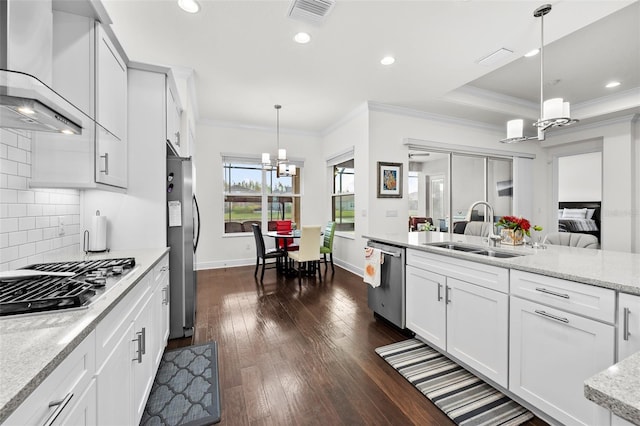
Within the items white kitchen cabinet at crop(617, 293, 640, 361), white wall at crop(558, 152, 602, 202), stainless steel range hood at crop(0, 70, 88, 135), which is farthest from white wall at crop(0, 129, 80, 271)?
white wall at crop(558, 152, 602, 202)

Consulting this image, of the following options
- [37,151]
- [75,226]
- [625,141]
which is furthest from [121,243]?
[625,141]

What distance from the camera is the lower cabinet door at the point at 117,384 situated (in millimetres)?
1002

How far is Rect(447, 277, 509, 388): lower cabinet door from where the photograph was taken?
1730 mm

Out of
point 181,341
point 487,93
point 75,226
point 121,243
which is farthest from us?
point 487,93

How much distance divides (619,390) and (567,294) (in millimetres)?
1109

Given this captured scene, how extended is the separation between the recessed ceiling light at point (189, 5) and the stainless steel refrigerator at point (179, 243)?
1260mm

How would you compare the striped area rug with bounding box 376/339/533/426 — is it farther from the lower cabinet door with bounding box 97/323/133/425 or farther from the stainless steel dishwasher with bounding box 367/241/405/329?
the lower cabinet door with bounding box 97/323/133/425

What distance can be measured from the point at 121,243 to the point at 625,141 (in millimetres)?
7628

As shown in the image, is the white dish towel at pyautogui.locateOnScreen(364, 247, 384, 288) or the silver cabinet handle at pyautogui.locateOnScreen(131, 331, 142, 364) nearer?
the silver cabinet handle at pyautogui.locateOnScreen(131, 331, 142, 364)

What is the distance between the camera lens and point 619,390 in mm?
542

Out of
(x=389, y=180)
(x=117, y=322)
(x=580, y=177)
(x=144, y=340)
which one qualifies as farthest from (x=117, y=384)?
(x=580, y=177)

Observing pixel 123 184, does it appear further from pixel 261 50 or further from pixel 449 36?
pixel 449 36

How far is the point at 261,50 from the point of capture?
3.01 meters

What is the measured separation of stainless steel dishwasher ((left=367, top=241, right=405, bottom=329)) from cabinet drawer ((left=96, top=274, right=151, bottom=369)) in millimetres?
2086
